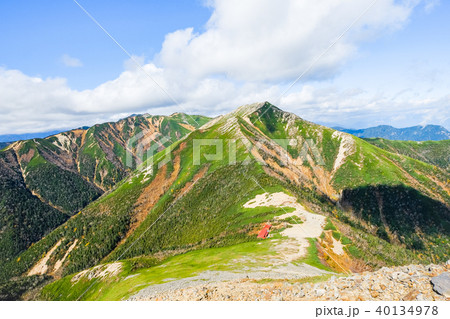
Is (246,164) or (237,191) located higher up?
(246,164)

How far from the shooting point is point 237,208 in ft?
277

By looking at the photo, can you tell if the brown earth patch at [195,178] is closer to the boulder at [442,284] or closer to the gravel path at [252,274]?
the gravel path at [252,274]

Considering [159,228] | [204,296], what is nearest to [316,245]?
[204,296]

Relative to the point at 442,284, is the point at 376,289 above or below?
below

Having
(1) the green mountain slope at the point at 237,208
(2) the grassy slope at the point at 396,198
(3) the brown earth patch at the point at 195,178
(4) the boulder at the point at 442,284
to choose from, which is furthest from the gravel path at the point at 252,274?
(3) the brown earth patch at the point at 195,178

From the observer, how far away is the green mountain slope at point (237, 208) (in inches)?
2899

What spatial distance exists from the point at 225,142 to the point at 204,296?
14121 centimetres

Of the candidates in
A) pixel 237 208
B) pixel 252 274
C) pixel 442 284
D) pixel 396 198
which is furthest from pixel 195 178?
pixel 442 284

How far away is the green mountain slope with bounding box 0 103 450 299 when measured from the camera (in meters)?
73.6

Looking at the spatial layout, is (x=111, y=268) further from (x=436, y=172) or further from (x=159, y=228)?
(x=436, y=172)

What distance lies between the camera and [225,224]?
7919 centimetres

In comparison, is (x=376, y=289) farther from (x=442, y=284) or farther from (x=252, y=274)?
(x=252, y=274)
